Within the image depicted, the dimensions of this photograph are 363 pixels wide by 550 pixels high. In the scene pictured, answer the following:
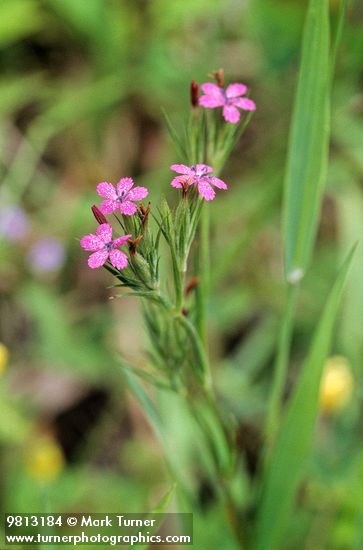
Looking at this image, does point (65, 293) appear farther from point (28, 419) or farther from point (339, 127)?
point (339, 127)

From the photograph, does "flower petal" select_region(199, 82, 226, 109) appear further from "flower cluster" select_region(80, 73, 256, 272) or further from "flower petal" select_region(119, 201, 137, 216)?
"flower petal" select_region(119, 201, 137, 216)

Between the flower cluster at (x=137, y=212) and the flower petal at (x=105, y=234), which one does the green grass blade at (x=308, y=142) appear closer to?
the flower cluster at (x=137, y=212)

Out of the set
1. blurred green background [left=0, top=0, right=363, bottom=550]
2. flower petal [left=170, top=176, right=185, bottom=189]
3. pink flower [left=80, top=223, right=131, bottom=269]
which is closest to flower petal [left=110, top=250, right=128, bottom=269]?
pink flower [left=80, top=223, right=131, bottom=269]

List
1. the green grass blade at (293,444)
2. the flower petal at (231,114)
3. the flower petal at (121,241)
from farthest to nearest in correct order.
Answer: the green grass blade at (293,444), the flower petal at (231,114), the flower petal at (121,241)

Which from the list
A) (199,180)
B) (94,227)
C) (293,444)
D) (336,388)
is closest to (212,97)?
(199,180)

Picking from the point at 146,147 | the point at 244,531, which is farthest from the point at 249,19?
the point at 244,531

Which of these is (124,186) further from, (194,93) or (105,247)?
(194,93)

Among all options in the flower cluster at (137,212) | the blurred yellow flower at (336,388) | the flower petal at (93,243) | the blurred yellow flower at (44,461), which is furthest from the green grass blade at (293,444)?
the blurred yellow flower at (44,461)
